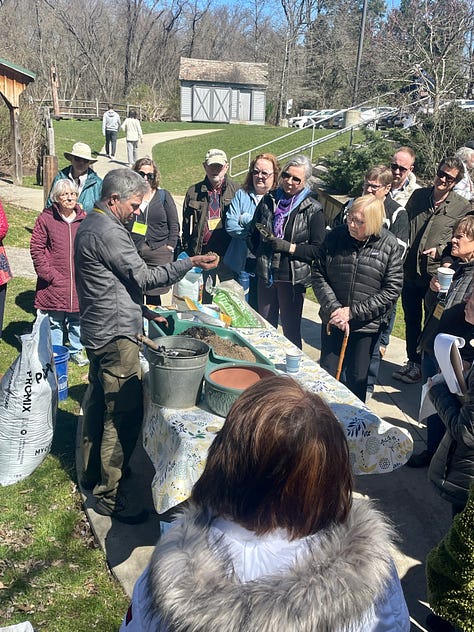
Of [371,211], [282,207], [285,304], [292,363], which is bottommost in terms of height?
[285,304]

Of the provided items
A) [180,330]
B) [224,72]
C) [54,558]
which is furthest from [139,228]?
[224,72]

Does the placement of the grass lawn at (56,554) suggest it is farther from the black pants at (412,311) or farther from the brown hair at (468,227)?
the black pants at (412,311)

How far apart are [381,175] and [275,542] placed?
13.7ft

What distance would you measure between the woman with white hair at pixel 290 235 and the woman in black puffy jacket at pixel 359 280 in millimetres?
558

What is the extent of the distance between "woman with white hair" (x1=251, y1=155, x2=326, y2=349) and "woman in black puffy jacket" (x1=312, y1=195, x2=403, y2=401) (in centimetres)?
56

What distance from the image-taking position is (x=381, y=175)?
495 cm

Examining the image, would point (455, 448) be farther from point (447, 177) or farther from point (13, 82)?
point (13, 82)

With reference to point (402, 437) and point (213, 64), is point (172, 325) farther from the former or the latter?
point (213, 64)

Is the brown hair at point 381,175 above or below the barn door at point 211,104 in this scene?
below

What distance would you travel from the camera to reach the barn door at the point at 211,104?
42625mm

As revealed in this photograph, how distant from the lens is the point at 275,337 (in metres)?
4.08

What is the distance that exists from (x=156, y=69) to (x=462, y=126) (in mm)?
45739

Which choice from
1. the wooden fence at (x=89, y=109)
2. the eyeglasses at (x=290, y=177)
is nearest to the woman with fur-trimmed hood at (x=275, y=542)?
the eyeglasses at (x=290, y=177)

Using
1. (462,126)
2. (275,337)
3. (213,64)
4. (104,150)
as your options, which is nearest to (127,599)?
(275,337)
